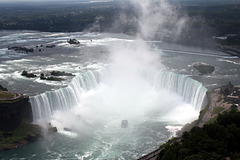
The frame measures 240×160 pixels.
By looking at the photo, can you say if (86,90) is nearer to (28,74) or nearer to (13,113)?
(28,74)

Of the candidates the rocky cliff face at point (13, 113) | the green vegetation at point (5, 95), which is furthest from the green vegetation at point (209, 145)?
the green vegetation at point (5, 95)

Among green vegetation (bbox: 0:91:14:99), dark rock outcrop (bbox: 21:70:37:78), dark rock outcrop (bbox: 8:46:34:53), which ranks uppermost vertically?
Answer: dark rock outcrop (bbox: 8:46:34:53)

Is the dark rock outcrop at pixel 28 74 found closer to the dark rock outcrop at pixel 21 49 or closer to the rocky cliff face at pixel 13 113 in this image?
the rocky cliff face at pixel 13 113

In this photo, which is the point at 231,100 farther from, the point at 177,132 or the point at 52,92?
the point at 52,92

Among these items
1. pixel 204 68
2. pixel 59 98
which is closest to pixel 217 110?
pixel 204 68

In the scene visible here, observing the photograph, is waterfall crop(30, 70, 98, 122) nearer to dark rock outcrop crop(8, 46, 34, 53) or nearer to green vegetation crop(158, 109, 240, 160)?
green vegetation crop(158, 109, 240, 160)

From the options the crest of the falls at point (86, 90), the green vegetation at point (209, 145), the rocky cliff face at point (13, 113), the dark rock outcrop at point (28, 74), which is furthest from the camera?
the dark rock outcrop at point (28, 74)

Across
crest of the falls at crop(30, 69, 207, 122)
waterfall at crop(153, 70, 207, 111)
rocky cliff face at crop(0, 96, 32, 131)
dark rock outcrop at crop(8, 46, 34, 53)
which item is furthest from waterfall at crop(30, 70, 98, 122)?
dark rock outcrop at crop(8, 46, 34, 53)

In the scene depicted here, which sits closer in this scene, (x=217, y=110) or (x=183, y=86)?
(x=217, y=110)
